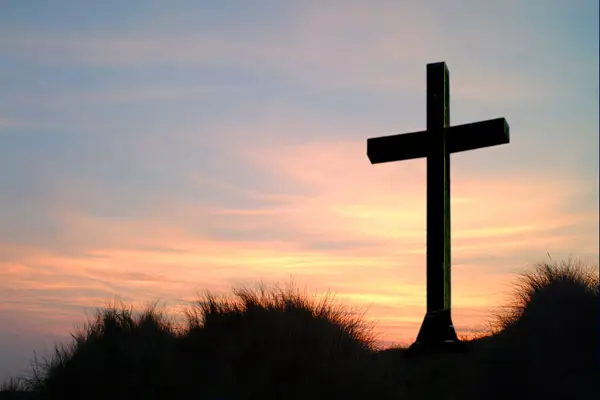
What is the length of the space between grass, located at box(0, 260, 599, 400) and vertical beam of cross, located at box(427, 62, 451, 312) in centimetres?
100

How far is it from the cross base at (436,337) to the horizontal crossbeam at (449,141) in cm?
266

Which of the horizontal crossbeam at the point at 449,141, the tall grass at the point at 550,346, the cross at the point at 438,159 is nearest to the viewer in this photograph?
the tall grass at the point at 550,346

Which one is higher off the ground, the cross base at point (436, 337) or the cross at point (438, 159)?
the cross at point (438, 159)

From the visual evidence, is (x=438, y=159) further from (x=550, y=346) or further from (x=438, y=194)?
(x=550, y=346)

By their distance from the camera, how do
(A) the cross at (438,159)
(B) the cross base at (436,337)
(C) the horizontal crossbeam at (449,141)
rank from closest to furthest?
(B) the cross base at (436,337) < (A) the cross at (438,159) < (C) the horizontal crossbeam at (449,141)

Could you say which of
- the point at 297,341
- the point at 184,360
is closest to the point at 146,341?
the point at 184,360

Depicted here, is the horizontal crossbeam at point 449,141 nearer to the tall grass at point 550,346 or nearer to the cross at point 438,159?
the cross at point 438,159

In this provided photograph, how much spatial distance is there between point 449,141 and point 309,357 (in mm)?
4197

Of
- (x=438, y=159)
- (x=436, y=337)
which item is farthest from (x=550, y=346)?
(x=438, y=159)

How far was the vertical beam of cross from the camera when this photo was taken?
1155cm

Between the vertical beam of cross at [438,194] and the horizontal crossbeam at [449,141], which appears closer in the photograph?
the vertical beam of cross at [438,194]

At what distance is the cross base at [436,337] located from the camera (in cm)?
1094

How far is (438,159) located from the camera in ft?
39.0

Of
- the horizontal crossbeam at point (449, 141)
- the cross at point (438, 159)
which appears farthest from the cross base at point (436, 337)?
the horizontal crossbeam at point (449, 141)
